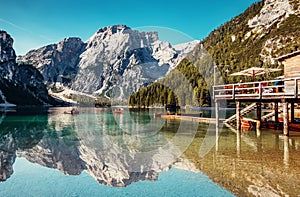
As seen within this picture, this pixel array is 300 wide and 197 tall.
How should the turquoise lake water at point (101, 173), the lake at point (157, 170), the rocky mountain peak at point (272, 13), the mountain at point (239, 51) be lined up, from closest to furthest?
the lake at point (157, 170)
the turquoise lake water at point (101, 173)
the mountain at point (239, 51)
the rocky mountain peak at point (272, 13)

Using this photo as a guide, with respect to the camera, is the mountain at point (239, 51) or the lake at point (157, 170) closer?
the lake at point (157, 170)

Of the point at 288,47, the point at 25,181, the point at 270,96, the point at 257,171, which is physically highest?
the point at 288,47

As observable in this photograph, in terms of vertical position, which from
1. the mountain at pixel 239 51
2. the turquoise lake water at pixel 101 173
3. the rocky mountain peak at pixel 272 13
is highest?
the rocky mountain peak at pixel 272 13

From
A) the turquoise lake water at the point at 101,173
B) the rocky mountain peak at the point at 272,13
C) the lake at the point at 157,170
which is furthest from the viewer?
the rocky mountain peak at the point at 272,13

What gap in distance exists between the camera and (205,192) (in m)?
10.4

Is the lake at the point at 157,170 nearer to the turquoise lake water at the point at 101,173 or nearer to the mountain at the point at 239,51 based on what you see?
Result: the turquoise lake water at the point at 101,173

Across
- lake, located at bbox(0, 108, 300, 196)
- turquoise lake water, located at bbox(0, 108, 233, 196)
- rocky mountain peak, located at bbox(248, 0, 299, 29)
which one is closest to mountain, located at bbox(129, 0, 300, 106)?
rocky mountain peak, located at bbox(248, 0, 299, 29)

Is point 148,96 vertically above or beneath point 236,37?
beneath

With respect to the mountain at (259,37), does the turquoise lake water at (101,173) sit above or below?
below

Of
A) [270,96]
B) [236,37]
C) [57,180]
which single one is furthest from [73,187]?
[236,37]

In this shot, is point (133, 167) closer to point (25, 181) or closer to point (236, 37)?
point (25, 181)

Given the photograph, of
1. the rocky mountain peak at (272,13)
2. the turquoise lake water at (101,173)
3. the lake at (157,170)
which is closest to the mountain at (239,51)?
the rocky mountain peak at (272,13)

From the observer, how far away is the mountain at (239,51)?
442 ft

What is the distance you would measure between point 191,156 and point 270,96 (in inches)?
494
